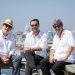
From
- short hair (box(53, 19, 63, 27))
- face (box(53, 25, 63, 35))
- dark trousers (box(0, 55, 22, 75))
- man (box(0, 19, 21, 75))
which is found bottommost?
dark trousers (box(0, 55, 22, 75))

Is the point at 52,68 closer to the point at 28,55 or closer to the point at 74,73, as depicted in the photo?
the point at 28,55

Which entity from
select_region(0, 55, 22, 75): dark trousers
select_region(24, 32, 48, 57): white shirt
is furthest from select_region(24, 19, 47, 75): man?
select_region(0, 55, 22, 75): dark trousers

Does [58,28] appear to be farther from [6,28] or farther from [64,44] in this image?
[6,28]

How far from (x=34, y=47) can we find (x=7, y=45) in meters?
0.65

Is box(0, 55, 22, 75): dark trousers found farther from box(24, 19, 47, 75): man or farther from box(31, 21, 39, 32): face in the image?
box(31, 21, 39, 32): face

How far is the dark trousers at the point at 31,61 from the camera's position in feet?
19.8

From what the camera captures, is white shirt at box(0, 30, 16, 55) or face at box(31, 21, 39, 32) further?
face at box(31, 21, 39, 32)

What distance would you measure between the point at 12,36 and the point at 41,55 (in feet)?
2.80

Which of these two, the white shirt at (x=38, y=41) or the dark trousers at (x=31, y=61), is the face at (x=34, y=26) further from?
the dark trousers at (x=31, y=61)

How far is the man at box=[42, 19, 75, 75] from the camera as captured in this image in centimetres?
559

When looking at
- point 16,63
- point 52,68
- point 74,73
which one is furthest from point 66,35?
point 74,73

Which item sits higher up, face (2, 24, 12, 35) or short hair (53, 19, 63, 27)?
short hair (53, 19, 63, 27)

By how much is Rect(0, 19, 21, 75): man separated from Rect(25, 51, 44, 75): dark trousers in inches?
9.9

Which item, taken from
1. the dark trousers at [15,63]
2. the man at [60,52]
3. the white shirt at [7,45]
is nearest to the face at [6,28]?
the white shirt at [7,45]
